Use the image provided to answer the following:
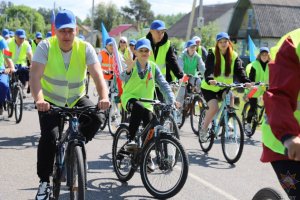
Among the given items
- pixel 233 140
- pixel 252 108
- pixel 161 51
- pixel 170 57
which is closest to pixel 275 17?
pixel 252 108

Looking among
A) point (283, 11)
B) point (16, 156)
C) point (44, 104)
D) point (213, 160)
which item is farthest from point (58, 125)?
point (283, 11)

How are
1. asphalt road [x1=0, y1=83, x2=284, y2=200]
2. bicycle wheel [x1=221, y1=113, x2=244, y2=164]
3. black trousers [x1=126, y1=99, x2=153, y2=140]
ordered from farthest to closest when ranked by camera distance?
1. bicycle wheel [x1=221, y1=113, x2=244, y2=164]
2. black trousers [x1=126, y1=99, x2=153, y2=140]
3. asphalt road [x1=0, y1=83, x2=284, y2=200]

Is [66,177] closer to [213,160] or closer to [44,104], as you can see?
[44,104]

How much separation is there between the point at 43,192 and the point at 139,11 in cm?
11767

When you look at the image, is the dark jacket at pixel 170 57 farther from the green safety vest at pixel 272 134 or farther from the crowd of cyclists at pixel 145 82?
the green safety vest at pixel 272 134

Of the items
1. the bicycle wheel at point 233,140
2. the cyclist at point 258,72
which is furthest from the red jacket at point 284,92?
the cyclist at point 258,72

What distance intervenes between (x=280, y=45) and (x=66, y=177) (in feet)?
7.86

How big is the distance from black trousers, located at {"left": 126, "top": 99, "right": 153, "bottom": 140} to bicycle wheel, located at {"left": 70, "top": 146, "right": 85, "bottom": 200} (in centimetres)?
166

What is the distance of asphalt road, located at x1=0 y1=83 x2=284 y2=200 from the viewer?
5418 millimetres

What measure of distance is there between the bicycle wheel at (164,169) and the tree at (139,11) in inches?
4492

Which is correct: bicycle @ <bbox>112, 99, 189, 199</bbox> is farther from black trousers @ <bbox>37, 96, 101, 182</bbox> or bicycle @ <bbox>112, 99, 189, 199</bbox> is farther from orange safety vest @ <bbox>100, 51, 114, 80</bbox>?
orange safety vest @ <bbox>100, 51, 114, 80</bbox>

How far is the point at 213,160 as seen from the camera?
7.51 metres

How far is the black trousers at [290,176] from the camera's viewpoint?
102 inches

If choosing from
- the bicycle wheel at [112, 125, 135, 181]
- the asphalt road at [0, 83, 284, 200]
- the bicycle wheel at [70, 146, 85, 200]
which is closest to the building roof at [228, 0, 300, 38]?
the asphalt road at [0, 83, 284, 200]
